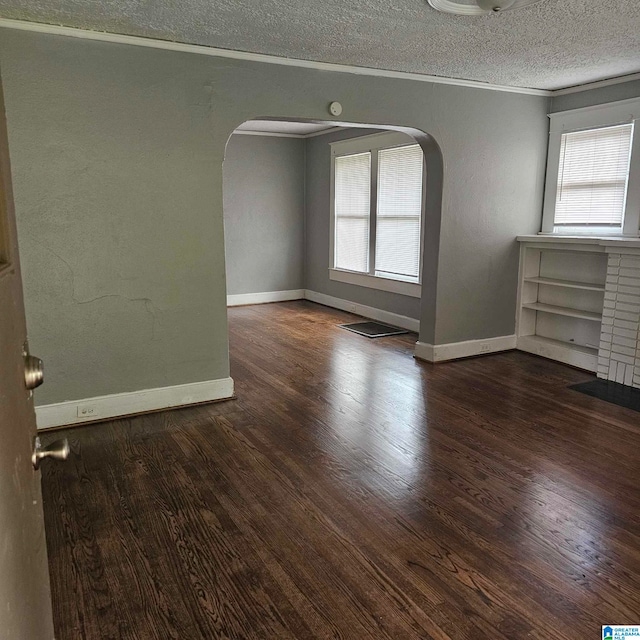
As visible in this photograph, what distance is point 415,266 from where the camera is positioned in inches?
242

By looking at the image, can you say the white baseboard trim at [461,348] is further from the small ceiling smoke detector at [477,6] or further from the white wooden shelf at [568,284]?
the small ceiling smoke detector at [477,6]

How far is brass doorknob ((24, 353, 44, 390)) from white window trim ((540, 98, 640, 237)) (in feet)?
15.1

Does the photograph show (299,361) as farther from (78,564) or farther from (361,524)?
(78,564)

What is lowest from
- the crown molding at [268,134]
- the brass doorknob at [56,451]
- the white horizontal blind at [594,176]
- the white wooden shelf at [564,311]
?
the white wooden shelf at [564,311]

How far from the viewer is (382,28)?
316 cm

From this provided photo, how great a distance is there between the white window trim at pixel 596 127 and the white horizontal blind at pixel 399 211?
1341mm

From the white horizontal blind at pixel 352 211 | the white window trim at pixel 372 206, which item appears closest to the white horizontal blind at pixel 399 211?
the white window trim at pixel 372 206

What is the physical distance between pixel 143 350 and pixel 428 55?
2.81 m

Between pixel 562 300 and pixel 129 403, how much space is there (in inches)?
154

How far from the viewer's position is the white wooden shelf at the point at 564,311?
4637mm

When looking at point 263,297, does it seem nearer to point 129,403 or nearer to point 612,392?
point 129,403

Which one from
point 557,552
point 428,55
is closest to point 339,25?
point 428,55

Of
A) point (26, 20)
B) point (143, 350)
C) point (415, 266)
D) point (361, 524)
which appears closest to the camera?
point (361, 524)

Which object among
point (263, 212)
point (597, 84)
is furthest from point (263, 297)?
point (597, 84)
